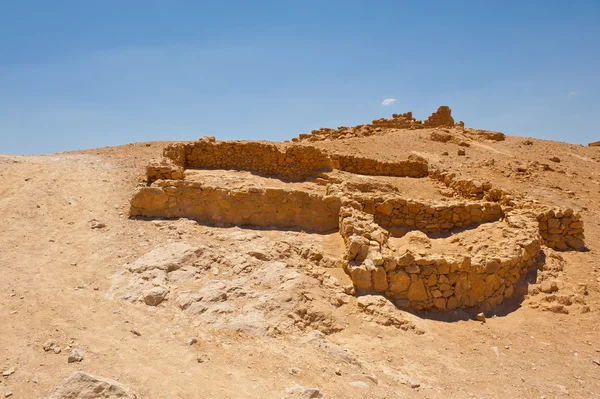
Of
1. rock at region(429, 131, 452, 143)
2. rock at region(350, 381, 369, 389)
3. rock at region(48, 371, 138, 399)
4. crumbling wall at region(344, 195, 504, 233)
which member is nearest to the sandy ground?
rock at region(350, 381, 369, 389)

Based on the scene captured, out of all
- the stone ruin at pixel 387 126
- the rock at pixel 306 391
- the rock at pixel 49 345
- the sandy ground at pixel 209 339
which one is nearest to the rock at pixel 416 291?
the sandy ground at pixel 209 339

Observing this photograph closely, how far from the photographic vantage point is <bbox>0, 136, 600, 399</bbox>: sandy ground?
444 centimetres

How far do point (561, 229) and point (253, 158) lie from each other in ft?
26.0

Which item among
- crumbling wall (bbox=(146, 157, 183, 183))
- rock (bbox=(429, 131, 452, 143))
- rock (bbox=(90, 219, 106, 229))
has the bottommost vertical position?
rock (bbox=(90, 219, 106, 229))

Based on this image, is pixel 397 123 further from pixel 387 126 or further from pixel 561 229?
pixel 561 229

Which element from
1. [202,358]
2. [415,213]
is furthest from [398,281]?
[202,358]

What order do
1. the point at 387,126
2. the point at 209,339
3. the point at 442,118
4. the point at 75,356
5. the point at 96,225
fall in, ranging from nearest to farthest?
the point at 75,356, the point at 209,339, the point at 96,225, the point at 387,126, the point at 442,118

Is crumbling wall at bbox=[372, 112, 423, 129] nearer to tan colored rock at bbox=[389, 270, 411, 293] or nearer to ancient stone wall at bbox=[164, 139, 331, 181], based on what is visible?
ancient stone wall at bbox=[164, 139, 331, 181]

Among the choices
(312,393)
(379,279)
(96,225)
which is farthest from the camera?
(96,225)

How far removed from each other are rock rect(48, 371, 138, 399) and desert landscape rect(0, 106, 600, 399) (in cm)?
2

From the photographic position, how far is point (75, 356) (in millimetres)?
4312

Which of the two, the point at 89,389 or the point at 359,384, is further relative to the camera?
the point at 359,384

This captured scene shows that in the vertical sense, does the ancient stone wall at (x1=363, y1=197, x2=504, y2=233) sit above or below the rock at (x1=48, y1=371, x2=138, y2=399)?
above

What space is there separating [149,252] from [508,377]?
6.14 metres
